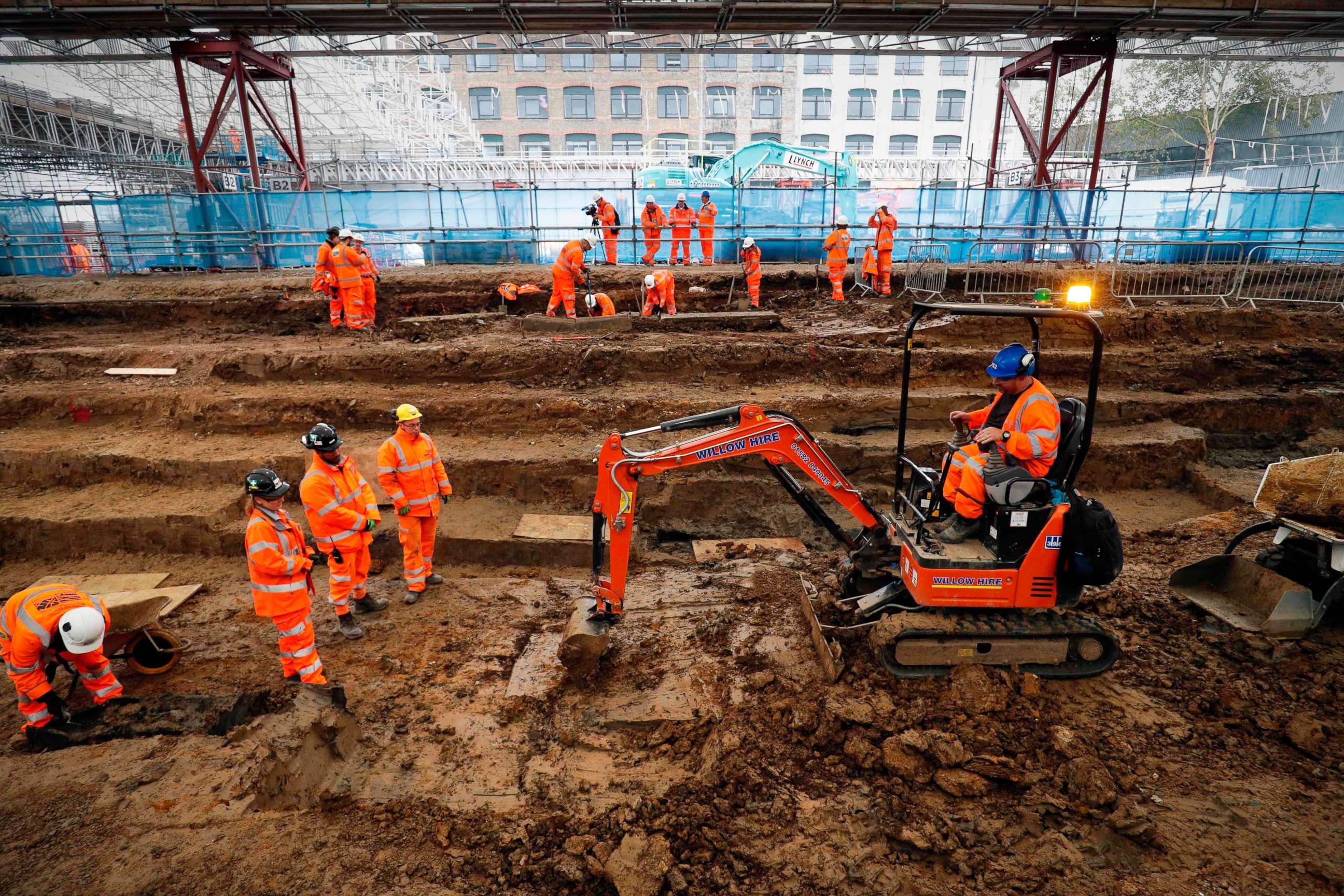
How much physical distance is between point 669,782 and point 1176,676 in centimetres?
395

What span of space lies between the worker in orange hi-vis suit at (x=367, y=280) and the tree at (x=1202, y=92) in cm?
3541

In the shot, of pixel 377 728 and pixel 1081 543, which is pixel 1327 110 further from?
pixel 377 728

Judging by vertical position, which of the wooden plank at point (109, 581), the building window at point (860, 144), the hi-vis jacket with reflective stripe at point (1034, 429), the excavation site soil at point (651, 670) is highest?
the building window at point (860, 144)

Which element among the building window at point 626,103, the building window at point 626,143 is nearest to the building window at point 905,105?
the building window at point 626,103

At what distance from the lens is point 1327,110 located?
3250 centimetres

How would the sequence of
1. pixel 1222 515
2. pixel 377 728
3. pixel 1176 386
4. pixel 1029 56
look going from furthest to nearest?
1. pixel 1029 56
2. pixel 1176 386
3. pixel 1222 515
4. pixel 377 728

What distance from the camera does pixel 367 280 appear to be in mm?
13047

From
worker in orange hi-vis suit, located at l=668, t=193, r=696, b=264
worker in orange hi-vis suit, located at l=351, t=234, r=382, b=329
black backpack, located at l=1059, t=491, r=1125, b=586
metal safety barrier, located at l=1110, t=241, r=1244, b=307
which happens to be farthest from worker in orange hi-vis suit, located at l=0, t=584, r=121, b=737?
metal safety barrier, located at l=1110, t=241, r=1244, b=307

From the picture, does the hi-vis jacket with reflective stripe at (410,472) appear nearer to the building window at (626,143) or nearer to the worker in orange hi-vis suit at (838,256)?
the worker in orange hi-vis suit at (838,256)

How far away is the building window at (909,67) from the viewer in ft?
124

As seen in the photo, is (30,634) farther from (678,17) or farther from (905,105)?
(905,105)

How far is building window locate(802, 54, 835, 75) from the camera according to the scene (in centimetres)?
3784

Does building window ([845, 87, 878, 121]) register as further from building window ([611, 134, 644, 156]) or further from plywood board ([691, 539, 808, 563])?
plywood board ([691, 539, 808, 563])

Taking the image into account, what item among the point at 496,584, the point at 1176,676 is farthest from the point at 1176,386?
the point at 496,584
